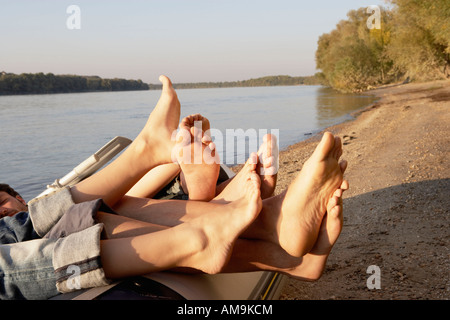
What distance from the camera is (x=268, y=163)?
2.04 meters

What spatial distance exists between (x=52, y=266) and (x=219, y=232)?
0.62 metres

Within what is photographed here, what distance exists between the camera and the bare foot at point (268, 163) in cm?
203

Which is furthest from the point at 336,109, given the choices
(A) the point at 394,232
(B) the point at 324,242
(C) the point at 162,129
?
(B) the point at 324,242

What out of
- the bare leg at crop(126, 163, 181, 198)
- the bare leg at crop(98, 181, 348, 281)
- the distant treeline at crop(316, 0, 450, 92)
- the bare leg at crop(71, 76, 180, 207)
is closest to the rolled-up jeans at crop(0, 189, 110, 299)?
the bare leg at crop(98, 181, 348, 281)

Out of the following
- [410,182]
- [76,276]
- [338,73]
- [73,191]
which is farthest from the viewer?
[338,73]

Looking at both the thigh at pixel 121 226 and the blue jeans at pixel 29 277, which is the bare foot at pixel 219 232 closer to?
the thigh at pixel 121 226

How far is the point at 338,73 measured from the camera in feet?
126

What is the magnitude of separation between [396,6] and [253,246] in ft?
82.4

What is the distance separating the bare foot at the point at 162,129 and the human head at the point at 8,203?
0.82m

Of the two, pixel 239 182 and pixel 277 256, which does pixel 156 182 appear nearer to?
pixel 239 182

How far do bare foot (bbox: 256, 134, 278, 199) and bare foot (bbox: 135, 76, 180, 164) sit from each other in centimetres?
51

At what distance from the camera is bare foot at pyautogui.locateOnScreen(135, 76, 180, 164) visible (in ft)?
7.43
